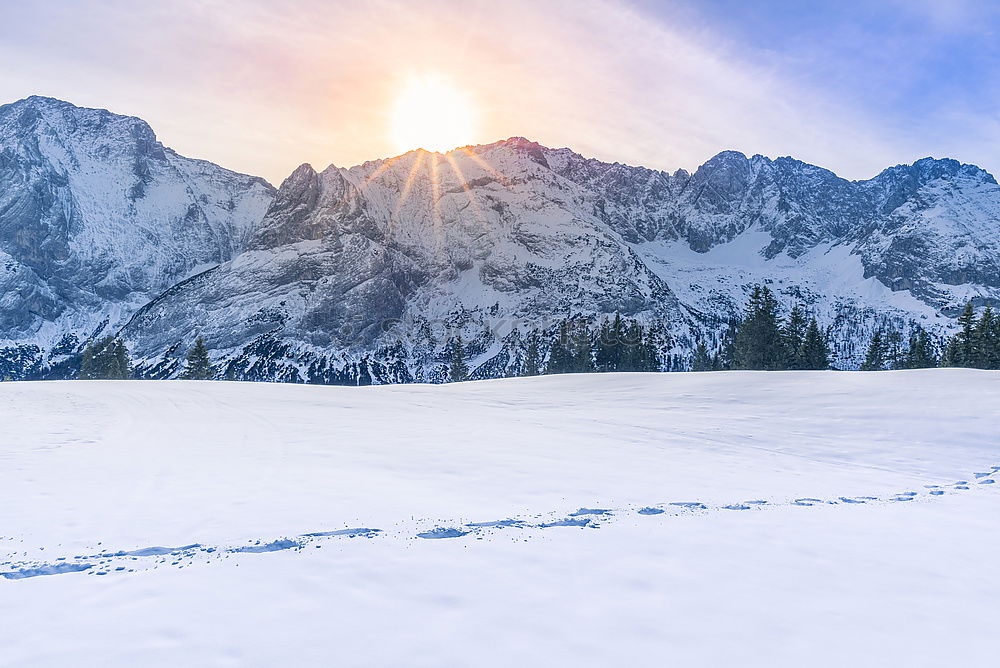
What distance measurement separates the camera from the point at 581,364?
→ 253ft

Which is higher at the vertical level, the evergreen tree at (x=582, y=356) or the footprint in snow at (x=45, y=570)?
the evergreen tree at (x=582, y=356)

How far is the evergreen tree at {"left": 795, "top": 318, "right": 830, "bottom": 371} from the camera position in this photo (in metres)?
63.2

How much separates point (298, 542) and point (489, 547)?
251cm

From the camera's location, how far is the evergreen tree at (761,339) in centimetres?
6456

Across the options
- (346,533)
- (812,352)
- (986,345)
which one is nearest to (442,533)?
(346,533)

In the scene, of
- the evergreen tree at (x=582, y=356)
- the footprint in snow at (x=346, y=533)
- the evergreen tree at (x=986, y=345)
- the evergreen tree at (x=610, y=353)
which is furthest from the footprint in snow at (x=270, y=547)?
the evergreen tree at (x=610, y=353)

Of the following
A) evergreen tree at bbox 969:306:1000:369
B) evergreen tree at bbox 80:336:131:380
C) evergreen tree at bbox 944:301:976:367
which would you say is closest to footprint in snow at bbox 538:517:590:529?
evergreen tree at bbox 969:306:1000:369

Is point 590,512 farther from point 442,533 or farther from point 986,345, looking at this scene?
point 986,345

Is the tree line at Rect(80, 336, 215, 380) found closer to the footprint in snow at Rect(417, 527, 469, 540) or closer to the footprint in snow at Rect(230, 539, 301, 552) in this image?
the footprint in snow at Rect(230, 539, 301, 552)

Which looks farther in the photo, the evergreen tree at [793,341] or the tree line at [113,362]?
the tree line at [113,362]

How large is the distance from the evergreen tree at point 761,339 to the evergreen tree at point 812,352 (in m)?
1.95

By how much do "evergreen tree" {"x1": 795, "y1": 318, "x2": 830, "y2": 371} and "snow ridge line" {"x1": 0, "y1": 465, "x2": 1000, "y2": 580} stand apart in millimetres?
59064

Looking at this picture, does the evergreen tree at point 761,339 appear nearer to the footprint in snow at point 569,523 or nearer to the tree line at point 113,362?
the footprint in snow at point 569,523

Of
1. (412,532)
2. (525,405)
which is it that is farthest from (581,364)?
(412,532)
